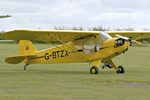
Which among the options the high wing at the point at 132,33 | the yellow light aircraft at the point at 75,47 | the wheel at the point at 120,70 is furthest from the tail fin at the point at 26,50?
the wheel at the point at 120,70

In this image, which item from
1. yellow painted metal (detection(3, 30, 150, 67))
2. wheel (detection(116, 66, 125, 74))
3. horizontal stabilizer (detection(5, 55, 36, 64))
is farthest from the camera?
horizontal stabilizer (detection(5, 55, 36, 64))

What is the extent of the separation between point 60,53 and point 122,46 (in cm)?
304

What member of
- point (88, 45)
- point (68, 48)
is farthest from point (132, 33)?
point (68, 48)

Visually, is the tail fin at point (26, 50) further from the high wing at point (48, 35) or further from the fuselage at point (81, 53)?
the high wing at point (48, 35)

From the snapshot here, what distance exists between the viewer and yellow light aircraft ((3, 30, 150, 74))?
67.1ft

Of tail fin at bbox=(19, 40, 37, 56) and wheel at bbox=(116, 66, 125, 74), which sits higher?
tail fin at bbox=(19, 40, 37, 56)

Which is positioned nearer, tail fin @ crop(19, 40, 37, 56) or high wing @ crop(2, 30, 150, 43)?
high wing @ crop(2, 30, 150, 43)

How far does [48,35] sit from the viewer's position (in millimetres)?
21344

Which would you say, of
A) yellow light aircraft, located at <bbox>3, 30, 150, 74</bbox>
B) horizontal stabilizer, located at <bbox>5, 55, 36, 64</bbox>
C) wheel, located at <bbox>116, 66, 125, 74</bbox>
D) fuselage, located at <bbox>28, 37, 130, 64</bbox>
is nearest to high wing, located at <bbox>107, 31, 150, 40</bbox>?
yellow light aircraft, located at <bbox>3, 30, 150, 74</bbox>

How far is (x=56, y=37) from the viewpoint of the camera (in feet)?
71.4

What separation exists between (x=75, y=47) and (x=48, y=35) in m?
1.35

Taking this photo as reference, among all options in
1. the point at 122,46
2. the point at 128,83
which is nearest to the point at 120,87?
the point at 128,83

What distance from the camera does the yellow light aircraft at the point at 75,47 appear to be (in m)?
20.5

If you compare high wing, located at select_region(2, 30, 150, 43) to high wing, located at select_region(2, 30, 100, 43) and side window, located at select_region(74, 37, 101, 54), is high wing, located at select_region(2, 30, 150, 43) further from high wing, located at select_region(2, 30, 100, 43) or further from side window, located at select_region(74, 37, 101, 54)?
side window, located at select_region(74, 37, 101, 54)
